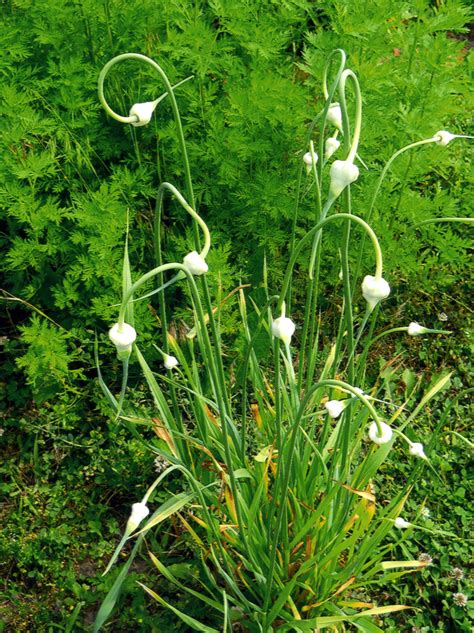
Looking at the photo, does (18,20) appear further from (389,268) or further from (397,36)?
(389,268)

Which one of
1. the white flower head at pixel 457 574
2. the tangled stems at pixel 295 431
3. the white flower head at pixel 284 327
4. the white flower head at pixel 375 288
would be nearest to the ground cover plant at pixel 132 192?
the white flower head at pixel 457 574

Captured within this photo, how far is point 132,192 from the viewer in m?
2.36

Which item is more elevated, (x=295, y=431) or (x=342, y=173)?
(x=342, y=173)

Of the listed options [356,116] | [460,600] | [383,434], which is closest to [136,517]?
[383,434]

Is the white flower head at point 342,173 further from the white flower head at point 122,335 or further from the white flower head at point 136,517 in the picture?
the white flower head at point 136,517

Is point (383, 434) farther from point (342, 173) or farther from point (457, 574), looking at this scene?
point (457, 574)

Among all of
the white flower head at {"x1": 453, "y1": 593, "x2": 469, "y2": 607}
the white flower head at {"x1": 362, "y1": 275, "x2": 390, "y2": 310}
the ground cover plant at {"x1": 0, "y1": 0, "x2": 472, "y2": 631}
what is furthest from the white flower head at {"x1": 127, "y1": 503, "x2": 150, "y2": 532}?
the white flower head at {"x1": 453, "y1": 593, "x2": 469, "y2": 607}

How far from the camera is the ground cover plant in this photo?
2.21 m

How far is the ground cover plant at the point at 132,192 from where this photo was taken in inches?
A: 86.8

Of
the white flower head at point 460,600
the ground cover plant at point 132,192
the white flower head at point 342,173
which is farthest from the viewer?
the ground cover plant at point 132,192

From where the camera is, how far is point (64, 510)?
228 cm

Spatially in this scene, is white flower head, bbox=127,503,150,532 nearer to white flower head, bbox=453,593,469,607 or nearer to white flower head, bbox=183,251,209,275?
white flower head, bbox=183,251,209,275

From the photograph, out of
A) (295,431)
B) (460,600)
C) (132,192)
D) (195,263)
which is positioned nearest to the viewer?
(195,263)

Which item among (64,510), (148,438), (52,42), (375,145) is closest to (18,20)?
(52,42)
